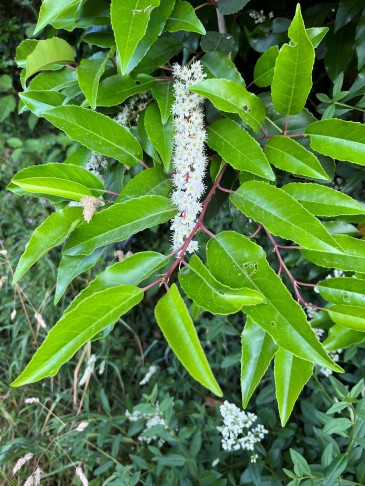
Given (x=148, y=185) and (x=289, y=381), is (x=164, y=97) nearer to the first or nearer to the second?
(x=148, y=185)

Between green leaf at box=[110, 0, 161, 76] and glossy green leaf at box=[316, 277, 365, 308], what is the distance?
38cm

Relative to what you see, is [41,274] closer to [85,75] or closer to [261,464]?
[261,464]

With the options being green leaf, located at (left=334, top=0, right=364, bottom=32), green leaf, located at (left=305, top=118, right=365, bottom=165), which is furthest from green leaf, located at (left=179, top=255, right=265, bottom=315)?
green leaf, located at (left=334, top=0, right=364, bottom=32)

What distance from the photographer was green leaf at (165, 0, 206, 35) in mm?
624

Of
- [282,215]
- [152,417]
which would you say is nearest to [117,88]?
[282,215]

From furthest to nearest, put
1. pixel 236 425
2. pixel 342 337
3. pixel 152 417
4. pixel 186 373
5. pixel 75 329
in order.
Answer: pixel 186 373, pixel 152 417, pixel 236 425, pixel 342 337, pixel 75 329

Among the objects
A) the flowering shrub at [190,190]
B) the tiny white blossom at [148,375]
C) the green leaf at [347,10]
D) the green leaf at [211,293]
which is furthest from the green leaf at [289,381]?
the tiny white blossom at [148,375]

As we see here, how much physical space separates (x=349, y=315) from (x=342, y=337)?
0.34ft

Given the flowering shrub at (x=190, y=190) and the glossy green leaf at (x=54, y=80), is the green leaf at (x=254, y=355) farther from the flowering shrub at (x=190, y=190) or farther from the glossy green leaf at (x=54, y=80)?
the glossy green leaf at (x=54, y=80)

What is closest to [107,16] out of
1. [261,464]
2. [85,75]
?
[85,75]

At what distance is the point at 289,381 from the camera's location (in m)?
0.57

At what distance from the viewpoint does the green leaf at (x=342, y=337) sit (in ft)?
2.29

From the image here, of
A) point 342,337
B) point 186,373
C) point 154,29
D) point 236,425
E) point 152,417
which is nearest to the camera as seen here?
point 154,29

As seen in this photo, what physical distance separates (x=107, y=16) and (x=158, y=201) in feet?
0.93
